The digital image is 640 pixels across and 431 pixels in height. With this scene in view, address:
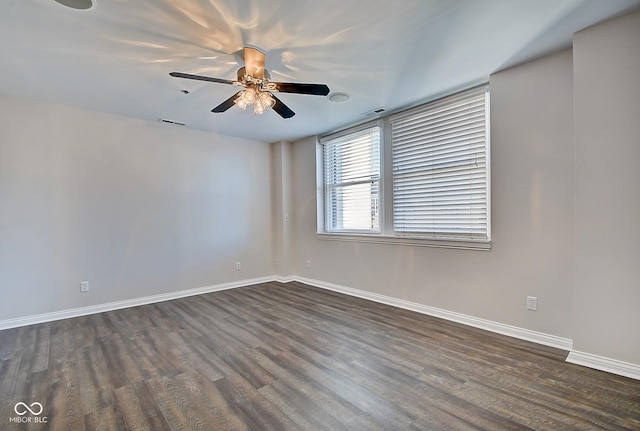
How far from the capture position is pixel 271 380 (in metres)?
2.19

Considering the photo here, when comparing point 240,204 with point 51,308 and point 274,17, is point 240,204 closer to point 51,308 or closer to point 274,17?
point 51,308

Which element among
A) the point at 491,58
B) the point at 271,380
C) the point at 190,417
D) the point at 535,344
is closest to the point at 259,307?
the point at 271,380

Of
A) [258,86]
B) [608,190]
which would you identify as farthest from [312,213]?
[608,190]

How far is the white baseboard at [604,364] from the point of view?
214 centimetres

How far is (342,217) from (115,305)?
134 inches

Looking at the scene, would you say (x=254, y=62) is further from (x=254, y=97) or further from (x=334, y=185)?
(x=334, y=185)

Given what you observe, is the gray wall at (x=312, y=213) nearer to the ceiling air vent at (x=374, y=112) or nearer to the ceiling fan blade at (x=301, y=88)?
the ceiling air vent at (x=374, y=112)

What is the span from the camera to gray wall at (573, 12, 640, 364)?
6.98ft

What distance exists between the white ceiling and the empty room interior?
0.07 ft

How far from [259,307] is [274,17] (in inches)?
126

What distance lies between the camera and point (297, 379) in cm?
221

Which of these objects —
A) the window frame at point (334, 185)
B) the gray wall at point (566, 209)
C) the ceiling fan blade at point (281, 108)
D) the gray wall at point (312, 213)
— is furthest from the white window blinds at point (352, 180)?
the ceiling fan blade at point (281, 108)

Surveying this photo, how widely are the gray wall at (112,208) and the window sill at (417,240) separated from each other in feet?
5.53

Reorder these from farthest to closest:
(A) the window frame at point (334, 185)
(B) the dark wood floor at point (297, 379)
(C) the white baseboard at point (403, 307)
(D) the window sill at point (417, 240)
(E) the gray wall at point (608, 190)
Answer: (A) the window frame at point (334, 185) < (D) the window sill at point (417, 240) < (C) the white baseboard at point (403, 307) < (E) the gray wall at point (608, 190) < (B) the dark wood floor at point (297, 379)
